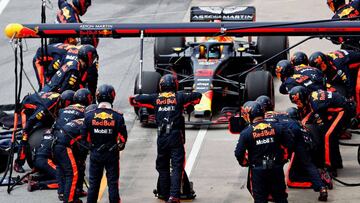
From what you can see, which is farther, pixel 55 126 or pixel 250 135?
pixel 55 126

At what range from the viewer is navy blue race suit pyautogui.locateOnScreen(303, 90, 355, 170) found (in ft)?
64.0

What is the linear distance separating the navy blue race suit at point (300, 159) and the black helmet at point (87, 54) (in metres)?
4.26

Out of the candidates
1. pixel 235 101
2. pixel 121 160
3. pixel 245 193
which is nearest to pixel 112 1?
pixel 235 101

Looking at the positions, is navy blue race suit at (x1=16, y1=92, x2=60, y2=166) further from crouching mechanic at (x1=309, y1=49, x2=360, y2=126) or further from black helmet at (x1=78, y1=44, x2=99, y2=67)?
crouching mechanic at (x1=309, y1=49, x2=360, y2=126)

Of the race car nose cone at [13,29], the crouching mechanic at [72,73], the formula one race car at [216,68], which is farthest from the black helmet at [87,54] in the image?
the race car nose cone at [13,29]

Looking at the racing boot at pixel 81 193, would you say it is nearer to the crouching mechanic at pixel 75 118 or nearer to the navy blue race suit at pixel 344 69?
the crouching mechanic at pixel 75 118

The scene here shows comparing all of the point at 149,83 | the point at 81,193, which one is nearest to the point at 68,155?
the point at 81,193

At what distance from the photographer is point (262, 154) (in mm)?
17031

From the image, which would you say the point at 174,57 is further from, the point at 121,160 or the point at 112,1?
the point at 112,1

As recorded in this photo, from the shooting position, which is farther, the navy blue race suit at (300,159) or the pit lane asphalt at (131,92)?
the pit lane asphalt at (131,92)

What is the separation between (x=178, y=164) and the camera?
18562 millimetres

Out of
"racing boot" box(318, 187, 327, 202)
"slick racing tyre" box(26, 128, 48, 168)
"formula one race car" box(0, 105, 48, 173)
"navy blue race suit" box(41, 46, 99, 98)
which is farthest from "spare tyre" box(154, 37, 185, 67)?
"racing boot" box(318, 187, 327, 202)

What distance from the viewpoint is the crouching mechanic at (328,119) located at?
19516 mm

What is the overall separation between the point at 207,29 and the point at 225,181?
97.4 inches
